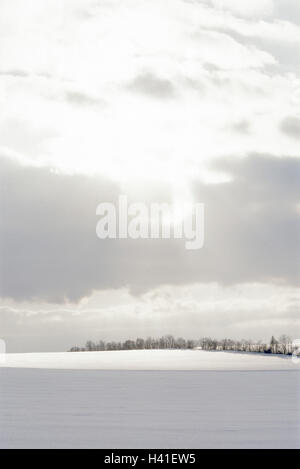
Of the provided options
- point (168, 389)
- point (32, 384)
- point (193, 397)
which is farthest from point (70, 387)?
point (193, 397)

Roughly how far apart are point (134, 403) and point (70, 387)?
479 cm

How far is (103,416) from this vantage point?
13.3 m

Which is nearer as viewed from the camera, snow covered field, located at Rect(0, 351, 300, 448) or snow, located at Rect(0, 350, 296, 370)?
snow covered field, located at Rect(0, 351, 300, 448)

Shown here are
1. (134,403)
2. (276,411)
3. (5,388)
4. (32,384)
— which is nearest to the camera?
(276,411)

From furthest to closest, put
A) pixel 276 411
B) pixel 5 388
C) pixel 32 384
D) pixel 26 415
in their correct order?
pixel 32 384 → pixel 5 388 → pixel 276 411 → pixel 26 415

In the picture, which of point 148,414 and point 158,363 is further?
point 158,363

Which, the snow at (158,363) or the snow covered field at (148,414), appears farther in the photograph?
the snow at (158,363)

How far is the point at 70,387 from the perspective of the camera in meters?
19.9
